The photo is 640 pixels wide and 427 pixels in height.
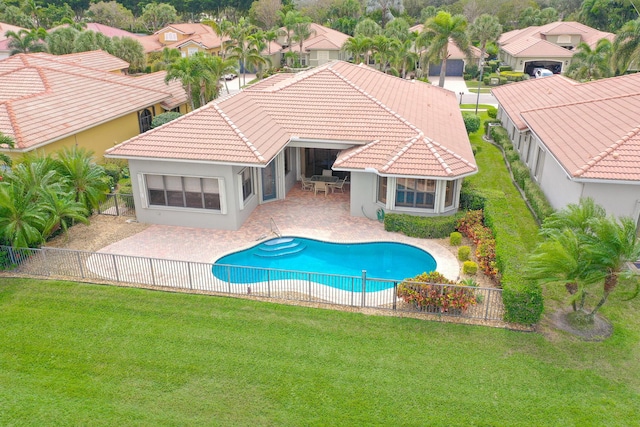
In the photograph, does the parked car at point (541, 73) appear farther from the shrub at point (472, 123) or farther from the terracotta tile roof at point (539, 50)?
the shrub at point (472, 123)

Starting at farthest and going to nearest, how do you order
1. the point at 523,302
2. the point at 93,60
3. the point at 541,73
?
the point at 541,73 → the point at 93,60 → the point at 523,302

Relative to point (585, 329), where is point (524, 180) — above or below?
above

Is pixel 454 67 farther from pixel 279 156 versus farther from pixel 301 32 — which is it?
pixel 279 156

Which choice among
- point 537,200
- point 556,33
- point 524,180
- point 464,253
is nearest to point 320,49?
point 556,33

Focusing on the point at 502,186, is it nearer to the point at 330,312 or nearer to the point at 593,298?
the point at 593,298

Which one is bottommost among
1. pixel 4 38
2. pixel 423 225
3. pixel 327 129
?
pixel 423 225

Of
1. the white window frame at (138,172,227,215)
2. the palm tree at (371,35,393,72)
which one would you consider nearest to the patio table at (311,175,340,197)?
the white window frame at (138,172,227,215)
